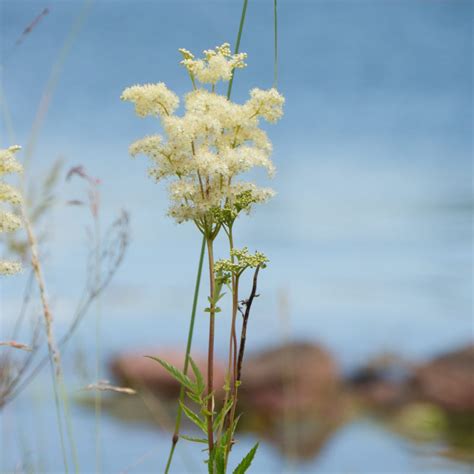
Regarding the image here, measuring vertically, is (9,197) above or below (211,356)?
above

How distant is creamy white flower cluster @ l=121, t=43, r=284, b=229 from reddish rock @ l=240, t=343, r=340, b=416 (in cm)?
529

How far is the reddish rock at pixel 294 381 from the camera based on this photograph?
6.84 meters

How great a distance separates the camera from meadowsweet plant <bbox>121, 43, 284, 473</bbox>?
1439 millimetres

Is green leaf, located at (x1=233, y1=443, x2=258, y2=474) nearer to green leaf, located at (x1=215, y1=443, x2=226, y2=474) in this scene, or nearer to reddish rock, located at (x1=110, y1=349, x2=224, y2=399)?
green leaf, located at (x1=215, y1=443, x2=226, y2=474)

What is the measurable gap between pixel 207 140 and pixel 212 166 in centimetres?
10

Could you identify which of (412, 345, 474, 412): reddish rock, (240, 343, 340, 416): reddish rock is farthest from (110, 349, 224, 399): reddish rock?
(412, 345, 474, 412): reddish rock

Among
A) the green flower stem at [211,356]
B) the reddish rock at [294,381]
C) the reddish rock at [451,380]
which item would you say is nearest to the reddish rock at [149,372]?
the reddish rock at [294,381]

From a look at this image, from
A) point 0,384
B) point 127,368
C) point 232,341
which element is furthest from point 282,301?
point 127,368

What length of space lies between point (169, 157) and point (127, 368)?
515 centimetres

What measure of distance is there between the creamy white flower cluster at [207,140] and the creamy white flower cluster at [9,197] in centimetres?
27

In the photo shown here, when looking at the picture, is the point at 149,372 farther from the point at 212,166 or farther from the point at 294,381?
the point at 212,166

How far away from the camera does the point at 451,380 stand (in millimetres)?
6836

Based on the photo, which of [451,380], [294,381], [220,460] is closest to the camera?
[220,460]

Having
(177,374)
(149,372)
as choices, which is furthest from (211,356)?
(149,372)
